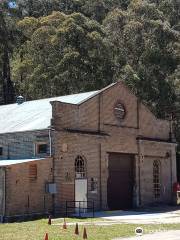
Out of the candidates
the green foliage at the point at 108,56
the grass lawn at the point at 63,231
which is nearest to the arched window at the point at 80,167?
the grass lawn at the point at 63,231

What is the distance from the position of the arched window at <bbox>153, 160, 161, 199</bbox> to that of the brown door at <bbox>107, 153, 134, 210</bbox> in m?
2.84

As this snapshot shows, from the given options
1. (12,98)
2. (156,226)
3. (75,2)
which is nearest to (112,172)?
(156,226)

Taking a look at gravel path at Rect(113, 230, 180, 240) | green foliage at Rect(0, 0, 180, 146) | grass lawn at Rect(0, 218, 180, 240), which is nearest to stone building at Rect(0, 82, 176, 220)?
grass lawn at Rect(0, 218, 180, 240)

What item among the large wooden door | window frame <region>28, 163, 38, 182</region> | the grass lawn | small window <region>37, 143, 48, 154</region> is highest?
small window <region>37, 143, 48, 154</region>

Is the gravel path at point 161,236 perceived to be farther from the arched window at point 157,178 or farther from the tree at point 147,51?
the tree at point 147,51

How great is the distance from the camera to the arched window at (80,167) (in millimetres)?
33906

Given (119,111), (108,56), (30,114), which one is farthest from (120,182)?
(108,56)

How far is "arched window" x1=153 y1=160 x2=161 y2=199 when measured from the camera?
40844 millimetres

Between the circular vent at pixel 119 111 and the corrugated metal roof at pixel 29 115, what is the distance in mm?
2130

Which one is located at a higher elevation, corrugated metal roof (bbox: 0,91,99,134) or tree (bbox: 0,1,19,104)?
tree (bbox: 0,1,19,104)

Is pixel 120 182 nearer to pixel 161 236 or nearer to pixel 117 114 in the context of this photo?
pixel 117 114

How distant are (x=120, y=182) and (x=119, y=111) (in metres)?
4.97

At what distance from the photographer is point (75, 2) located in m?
65.1

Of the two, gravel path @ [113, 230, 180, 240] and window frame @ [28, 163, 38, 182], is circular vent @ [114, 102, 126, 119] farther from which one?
gravel path @ [113, 230, 180, 240]
